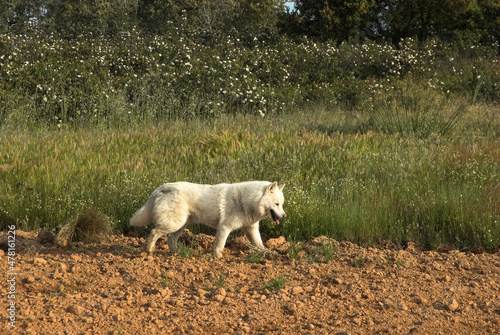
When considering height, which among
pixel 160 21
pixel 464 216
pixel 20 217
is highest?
pixel 160 21

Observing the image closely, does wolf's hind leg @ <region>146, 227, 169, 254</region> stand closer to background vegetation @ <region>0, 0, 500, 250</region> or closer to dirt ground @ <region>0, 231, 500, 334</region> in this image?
dirt ground @ <region>0, 231, 500, 334</region>

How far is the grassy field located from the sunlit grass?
0.05ft

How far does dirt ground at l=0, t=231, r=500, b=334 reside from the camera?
4.09m

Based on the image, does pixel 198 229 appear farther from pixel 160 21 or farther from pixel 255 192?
pixel 160 21

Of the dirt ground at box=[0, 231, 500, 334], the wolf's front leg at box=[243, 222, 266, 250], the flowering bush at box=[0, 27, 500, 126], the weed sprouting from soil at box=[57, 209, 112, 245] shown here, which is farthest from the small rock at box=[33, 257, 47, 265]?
the flowering bush at box=[0, 27, 500, 126]

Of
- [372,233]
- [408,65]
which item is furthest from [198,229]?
[408,65]

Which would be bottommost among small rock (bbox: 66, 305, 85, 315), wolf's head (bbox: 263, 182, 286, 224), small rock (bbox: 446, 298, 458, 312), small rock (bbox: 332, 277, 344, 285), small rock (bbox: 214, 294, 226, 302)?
small rock (bbox: 66, 305, 85, 315)

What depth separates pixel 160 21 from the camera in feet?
98.2

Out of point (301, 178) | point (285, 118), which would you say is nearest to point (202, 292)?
point (301, 178)

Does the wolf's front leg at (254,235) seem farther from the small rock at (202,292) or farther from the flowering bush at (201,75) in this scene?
the flowering bush at (201,75)

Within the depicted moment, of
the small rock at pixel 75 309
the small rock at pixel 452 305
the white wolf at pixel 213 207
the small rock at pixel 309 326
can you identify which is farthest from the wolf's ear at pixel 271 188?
the small rock at pixel 75 309

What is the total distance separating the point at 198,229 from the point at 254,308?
2591 millimetres

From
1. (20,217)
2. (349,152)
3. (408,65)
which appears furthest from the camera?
(408,65)

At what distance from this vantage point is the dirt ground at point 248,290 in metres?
4.09
